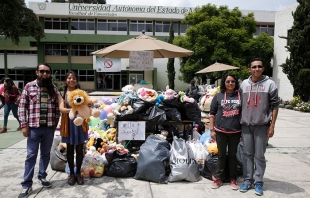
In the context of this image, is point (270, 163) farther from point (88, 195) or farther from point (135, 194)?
point (88, 195)

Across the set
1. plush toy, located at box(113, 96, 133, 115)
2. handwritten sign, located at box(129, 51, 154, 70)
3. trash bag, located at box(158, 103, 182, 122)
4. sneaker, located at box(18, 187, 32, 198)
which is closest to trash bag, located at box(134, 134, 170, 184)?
trash bag, located at box(158, 103, 182, 122)

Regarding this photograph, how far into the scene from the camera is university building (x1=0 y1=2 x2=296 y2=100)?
31562 mm

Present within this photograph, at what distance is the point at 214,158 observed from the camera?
420cm

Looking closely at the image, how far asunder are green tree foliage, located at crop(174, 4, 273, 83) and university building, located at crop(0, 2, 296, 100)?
10.3 m

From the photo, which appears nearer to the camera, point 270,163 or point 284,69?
point 270,163

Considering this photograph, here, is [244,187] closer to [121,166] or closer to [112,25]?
[121,166]

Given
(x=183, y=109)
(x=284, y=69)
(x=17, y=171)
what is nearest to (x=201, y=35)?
(x=284, y=69)

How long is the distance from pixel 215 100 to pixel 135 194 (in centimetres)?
180

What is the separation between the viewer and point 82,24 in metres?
32.8

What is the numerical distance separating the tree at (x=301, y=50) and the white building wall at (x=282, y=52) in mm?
2452

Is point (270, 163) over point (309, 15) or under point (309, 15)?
under

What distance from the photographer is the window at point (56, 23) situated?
32.4 metres

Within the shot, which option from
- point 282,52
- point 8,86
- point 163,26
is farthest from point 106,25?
point 8,86

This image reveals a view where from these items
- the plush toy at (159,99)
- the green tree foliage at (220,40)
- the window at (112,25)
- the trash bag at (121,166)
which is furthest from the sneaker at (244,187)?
the window at (112,25)
